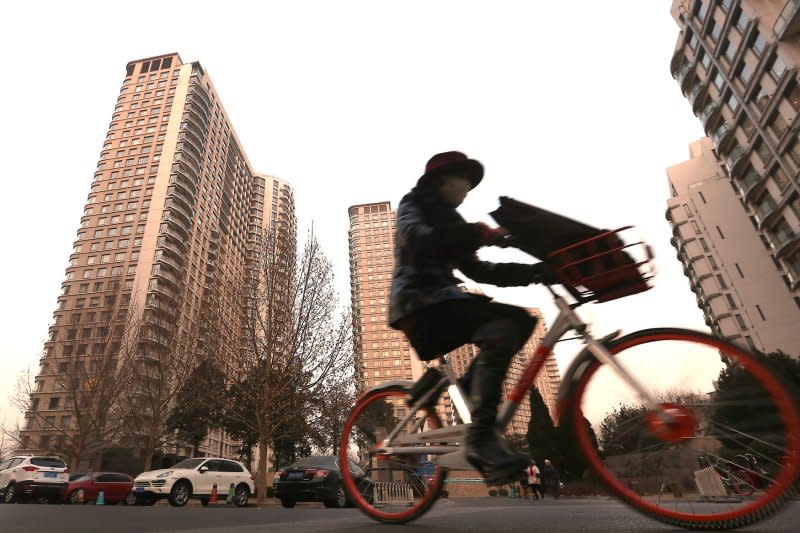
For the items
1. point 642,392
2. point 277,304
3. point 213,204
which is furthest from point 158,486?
point 213,204

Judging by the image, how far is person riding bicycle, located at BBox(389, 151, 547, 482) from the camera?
6.59ft

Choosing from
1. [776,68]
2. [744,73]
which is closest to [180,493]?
[776,68]

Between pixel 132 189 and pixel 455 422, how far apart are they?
7897 centimetres

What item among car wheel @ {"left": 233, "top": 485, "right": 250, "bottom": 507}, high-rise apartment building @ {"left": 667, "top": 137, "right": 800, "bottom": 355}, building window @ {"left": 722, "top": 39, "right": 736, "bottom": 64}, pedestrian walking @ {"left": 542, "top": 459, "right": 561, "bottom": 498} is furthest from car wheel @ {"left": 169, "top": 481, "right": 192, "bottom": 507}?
high-rise apartment building @ {"left": 667, "top": 137, "right": 800, "bottom": 355}

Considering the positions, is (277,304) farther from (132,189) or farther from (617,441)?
(132,189)

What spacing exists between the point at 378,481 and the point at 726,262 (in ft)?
195

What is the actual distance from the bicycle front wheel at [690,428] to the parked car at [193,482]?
13659 mm

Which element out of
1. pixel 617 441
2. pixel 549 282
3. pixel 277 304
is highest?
pixel 277 304

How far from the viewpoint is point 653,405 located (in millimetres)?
1852

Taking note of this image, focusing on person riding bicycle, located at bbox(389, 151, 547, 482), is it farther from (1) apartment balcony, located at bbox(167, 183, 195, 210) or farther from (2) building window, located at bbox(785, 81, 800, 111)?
(1) apartment balcony, located at bbox(167, 183, 195, 210)

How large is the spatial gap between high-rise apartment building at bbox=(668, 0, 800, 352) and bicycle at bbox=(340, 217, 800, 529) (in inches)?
1315

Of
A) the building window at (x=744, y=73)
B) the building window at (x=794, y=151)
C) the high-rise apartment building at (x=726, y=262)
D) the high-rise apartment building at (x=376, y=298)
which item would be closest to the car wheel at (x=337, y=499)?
the building window at (x=794, y=151)

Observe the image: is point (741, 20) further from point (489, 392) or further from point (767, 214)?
point (489, 392)

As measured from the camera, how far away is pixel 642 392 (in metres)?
1.87
